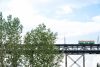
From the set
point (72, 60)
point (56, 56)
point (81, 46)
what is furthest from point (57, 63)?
point (72, 60)

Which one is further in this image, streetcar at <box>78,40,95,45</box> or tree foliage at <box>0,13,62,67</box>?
streetcar at <box>78,40,95,45</box>

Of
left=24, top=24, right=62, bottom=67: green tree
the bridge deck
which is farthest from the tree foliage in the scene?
the bridge deck

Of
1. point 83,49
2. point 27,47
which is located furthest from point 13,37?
point 83,49

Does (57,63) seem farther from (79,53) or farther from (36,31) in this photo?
(79,53)

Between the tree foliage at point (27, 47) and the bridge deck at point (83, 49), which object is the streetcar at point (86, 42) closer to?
the bridge deck at point (83, 49)

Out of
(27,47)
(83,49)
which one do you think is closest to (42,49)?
(27,47)

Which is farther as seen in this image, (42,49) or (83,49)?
(83,49)

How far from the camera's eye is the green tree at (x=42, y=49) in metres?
77.6

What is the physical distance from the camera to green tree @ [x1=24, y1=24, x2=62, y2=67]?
77.6 meters

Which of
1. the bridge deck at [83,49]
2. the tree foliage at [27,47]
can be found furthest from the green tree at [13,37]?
the bridge deck at [83,49]

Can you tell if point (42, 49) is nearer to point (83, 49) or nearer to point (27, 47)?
point (27, 47)

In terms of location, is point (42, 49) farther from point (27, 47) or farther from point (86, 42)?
point (86, 42)

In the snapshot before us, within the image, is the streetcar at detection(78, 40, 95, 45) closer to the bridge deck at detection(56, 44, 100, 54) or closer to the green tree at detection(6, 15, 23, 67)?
the bridge deck at detection(56, 44, 100, 54)

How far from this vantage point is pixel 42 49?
255 feet
